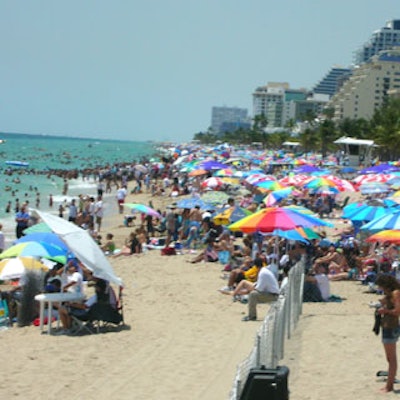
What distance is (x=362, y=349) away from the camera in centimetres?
893

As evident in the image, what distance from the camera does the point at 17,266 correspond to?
1174 cm

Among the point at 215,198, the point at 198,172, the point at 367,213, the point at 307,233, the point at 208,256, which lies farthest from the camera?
the point at 198,172

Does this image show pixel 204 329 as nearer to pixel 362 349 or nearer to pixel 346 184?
pixel 362 349

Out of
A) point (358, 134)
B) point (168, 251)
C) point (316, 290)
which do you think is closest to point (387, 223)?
point (316, 290)

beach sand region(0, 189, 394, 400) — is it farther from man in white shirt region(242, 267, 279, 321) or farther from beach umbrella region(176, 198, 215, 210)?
beach umbrella region(176, 198, 215, 210)

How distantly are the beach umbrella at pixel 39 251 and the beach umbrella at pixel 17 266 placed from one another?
0.15m

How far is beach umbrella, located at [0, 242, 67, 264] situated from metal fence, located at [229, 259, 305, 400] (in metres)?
3.52

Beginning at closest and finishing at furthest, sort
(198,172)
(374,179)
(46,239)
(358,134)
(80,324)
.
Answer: (80,324) < (46,239) < (374,179) < (198,172) < (358,134)

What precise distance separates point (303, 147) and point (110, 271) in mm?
97242

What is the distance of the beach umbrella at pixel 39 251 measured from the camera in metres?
11.6

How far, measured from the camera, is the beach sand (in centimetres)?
767

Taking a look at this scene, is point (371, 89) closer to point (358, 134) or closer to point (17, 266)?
point (358, 134)

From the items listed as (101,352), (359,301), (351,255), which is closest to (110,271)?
(101,352)

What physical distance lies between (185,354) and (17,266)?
3.85 meters
